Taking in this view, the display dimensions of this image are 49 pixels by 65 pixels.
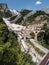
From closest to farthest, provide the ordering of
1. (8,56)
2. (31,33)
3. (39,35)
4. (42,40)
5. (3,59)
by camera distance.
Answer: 1. (3,59)
2. (8,56)
3. (42,40)
4. (39,35)
5. (31,33)

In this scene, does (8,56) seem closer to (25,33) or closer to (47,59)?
(47,59)

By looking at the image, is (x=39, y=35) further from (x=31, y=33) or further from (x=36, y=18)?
(x=36, y=18)

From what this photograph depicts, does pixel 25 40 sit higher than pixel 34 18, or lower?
lower

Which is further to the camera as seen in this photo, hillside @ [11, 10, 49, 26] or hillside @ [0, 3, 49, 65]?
hillside @ [11, 10, 49, 26]

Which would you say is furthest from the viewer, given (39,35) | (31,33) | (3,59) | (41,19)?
(41,19)

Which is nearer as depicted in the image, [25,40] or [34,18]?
[25,40]

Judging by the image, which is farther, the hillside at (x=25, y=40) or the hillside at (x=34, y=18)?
the hillside at (x=34, y=18)

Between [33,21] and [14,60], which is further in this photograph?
[33,21]

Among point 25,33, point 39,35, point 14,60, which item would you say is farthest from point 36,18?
point 14,60

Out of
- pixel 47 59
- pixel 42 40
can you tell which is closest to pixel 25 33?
pixel 42 40
